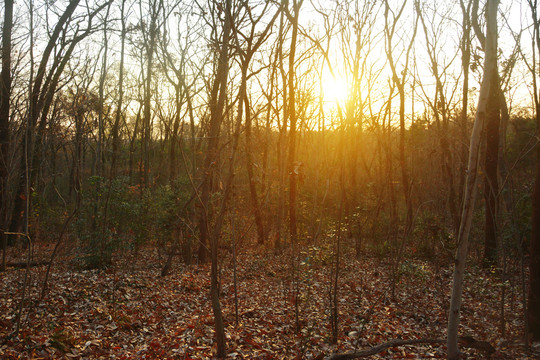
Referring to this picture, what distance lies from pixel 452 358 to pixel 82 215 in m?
8.42

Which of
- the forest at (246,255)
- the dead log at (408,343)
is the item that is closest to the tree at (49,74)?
the forest at (246,255)

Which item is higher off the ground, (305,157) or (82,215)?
(305,157)

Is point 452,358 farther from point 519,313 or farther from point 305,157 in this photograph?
point 305,157

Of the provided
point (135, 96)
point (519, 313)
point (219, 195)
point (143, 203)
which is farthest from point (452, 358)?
point (135, 96)

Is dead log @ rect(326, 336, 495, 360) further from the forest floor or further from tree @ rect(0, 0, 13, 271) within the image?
tree @ rect(0, 0, 13, 271)

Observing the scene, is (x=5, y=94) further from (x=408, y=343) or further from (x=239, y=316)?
(x=408, y=343)

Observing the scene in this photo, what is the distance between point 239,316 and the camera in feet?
20.1

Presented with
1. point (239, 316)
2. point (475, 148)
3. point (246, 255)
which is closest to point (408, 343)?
point (475, 148)

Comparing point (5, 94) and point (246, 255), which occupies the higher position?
point (5, 94)

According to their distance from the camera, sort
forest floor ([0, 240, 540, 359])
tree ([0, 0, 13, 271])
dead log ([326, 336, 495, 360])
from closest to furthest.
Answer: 1. dead log ([326, 336, 495, 360])
2. forest floor ([0, 240, 540, 359])
3. tree ([0, 0, 13, 271])

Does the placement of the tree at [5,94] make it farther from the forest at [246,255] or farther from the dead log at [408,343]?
the dead log at [408,343]

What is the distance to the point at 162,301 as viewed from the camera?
23.0ft

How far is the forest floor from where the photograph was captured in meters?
4.76

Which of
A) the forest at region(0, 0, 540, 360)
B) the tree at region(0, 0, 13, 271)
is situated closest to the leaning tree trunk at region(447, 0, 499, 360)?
the forest at region(0, 0, 540, 360)
